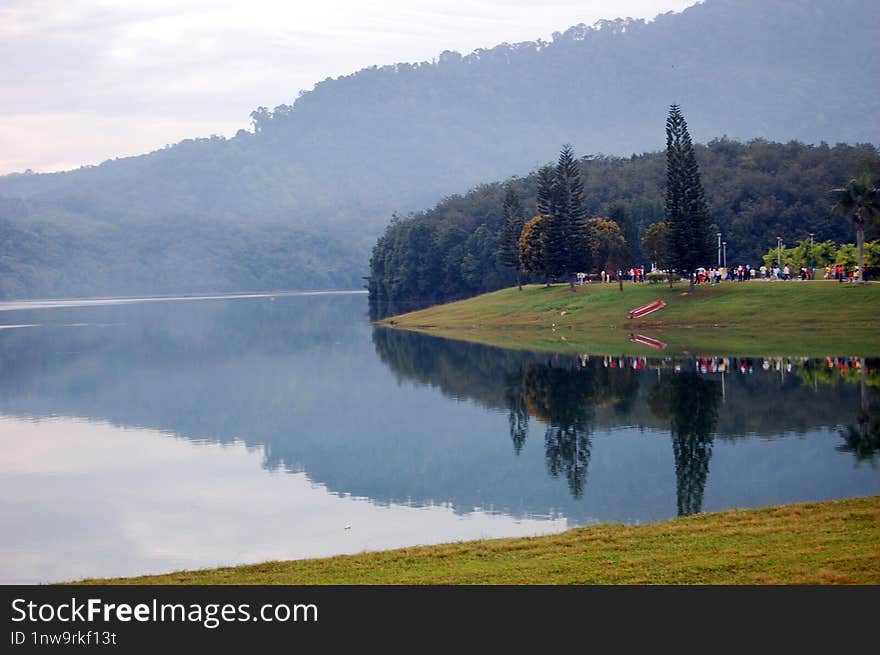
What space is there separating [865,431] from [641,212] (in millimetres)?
97330

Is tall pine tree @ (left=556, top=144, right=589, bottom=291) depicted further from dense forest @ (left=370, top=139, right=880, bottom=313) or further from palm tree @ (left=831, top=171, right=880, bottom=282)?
palm tree @ (left=831, top=171, right=880, bottom=282)

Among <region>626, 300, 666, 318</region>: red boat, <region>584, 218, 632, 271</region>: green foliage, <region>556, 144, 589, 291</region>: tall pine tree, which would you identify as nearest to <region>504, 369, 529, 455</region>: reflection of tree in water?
<region>626, 300, 666, 318</region>: red boat

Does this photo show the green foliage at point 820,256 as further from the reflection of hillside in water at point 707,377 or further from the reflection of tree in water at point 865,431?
the reflection of tree in water at point 865,431

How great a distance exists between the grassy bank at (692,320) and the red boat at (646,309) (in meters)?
0.56

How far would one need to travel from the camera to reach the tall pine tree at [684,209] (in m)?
84.0

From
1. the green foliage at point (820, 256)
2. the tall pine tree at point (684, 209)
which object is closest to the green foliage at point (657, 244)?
the tall pine tree at point (684, 209)

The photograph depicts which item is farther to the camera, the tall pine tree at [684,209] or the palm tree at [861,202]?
the tall pine tree at [684,209]

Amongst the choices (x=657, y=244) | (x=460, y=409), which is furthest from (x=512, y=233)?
(x=460, y=409)

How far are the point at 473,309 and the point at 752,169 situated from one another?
1846 inches

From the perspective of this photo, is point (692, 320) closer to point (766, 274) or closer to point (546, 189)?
point (766, 274)

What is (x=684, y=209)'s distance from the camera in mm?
85000

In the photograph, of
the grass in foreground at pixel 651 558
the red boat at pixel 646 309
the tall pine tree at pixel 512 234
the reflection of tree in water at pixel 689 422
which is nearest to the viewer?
the grass in foreground at pixel 651 558
